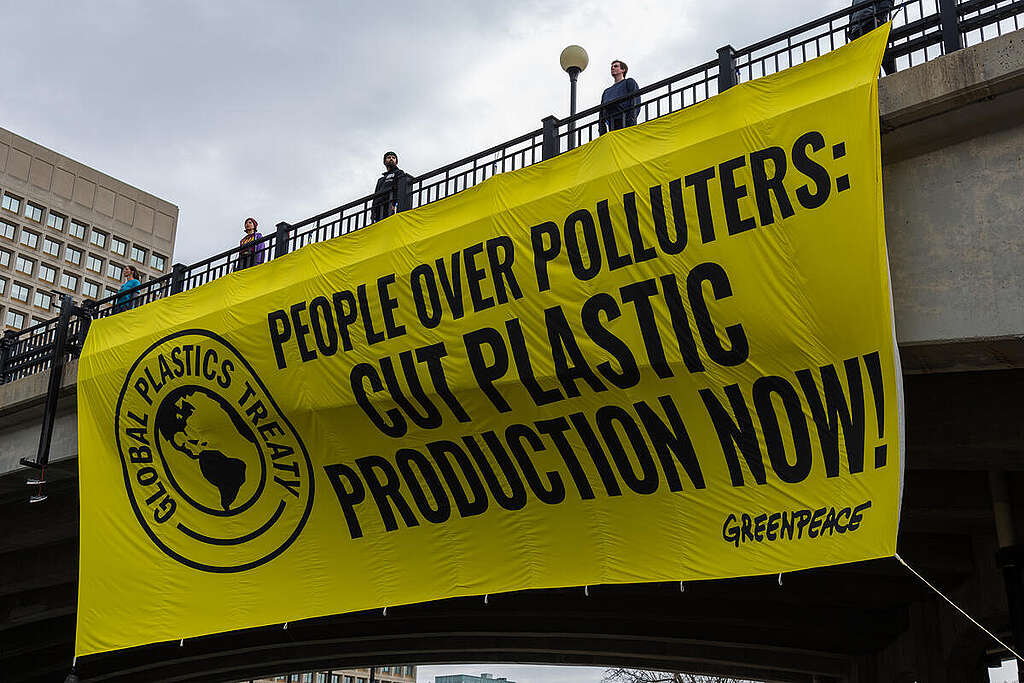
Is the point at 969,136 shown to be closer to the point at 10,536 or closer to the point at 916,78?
the point at 916,78

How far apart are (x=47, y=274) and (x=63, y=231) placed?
4322mm

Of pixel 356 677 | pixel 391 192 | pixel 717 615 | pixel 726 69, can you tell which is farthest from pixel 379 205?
pixel 356 677

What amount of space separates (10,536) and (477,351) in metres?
15.0

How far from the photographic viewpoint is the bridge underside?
1518cm

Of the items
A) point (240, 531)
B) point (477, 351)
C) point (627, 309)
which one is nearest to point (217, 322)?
point (240, 531)

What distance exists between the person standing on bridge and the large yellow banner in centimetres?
117

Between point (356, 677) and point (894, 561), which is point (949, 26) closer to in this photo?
point (894, 561)

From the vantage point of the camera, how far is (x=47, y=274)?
289 ft

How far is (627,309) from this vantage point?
12820 millimetres

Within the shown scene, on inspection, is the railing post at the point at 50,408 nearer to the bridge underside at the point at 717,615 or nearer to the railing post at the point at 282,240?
the bridge underside at the point at 717,615

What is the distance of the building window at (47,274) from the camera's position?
287ft

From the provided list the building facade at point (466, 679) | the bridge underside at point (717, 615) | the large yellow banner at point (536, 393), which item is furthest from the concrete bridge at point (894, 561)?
the building facade at point (466, 679)

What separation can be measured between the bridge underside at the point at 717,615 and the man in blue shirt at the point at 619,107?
16.9ft

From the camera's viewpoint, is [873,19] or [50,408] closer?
[873,19]
